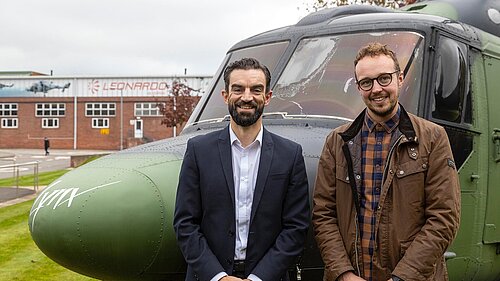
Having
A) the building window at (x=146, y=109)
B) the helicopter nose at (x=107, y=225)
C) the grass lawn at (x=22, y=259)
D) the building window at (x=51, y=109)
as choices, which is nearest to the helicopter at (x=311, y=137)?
the helicopter nose at (x=107, y=225)

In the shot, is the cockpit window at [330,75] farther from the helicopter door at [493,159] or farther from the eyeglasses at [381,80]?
the eyeglasses at [381,80]

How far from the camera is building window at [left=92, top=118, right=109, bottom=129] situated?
55625mm

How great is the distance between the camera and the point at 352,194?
3342 mm

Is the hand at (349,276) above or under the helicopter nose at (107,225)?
under

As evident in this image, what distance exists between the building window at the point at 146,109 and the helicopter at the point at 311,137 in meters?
48.6

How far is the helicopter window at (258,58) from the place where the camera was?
5457mm

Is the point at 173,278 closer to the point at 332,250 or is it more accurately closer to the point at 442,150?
the point at 332,250

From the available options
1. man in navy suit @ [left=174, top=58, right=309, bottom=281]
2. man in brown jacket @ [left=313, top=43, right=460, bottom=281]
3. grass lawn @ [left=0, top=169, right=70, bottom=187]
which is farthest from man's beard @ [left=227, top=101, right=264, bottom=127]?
grass lawn @ [left=0, top=169, right=70, bottom=187]

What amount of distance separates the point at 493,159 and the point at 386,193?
88.8 inches

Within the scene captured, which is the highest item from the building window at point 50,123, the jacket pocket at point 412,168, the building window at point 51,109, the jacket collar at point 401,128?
the jacket collar at point 401,128

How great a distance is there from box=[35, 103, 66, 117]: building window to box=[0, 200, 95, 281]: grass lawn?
148 feet

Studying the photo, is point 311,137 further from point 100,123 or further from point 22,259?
point 100,123

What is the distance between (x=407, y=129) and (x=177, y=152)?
151 cm

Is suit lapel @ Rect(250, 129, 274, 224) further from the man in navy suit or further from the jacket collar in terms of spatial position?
the jacket collar
